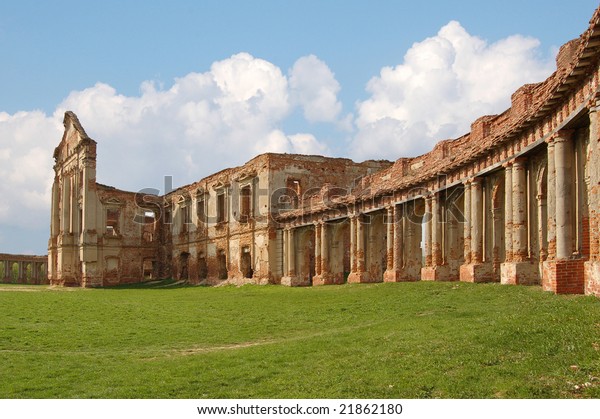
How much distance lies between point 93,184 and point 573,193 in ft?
118

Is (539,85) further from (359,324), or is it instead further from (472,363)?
(472,363)

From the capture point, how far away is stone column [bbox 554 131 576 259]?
548 inches

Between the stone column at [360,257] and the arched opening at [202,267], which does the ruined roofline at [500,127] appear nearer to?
the stone column at [360,257]

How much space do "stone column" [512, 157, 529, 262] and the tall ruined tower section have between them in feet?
107

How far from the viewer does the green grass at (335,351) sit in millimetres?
7359

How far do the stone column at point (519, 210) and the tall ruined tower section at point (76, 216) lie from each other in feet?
107

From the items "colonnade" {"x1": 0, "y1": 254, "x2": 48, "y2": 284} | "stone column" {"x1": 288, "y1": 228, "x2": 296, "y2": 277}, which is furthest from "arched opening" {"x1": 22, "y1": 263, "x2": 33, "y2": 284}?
"stone column" {"x1": 288, "y1": 228, "x2": 296, "y2": 277}

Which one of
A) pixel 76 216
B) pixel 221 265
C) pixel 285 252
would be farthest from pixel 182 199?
pixel 285 252

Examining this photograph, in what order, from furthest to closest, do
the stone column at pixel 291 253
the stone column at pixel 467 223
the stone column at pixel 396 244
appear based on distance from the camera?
the stone column at pixel 291 253
the stone column at pixel 396 244
the stone column at pixel 467 223

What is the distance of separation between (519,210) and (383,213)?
964cm

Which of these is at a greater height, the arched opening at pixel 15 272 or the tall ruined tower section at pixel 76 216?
the tall ruined tower section at pixel 76 216

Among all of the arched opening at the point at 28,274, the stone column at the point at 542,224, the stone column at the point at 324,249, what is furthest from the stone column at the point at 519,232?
the arched opening at the point at 28,274

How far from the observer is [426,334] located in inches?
413
